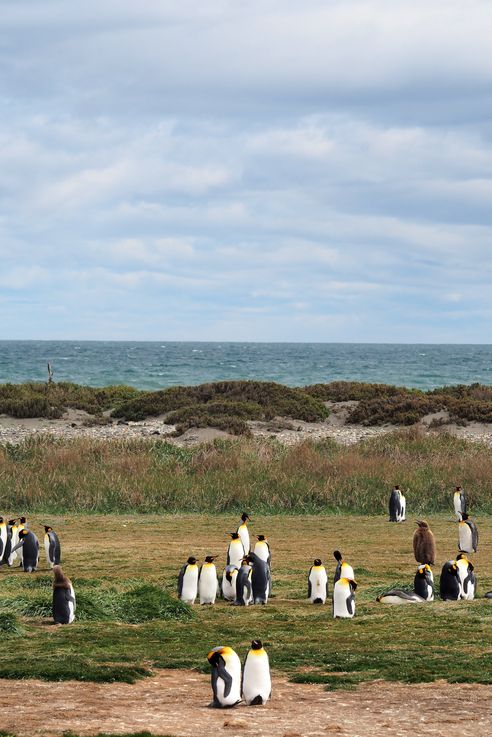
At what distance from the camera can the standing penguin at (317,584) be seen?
15.2 metres

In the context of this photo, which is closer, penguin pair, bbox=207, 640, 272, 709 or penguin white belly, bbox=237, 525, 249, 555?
penguin pair, bbox=207, 640, 272, 709

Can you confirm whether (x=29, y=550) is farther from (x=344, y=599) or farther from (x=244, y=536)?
(x=344, y=599)

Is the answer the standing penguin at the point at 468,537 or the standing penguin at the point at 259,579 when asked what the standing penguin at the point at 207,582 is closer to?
the standing penguin at the point at 259,579

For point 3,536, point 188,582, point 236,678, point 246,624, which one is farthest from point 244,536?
point 236,678

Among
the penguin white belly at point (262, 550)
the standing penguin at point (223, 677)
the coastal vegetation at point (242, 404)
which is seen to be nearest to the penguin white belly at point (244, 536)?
the penguin white belly at point (262, 550)

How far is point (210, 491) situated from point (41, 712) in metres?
17.5

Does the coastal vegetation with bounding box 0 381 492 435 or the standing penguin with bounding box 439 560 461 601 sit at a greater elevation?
the coastal vegetation with bounding box 0 381 492 435

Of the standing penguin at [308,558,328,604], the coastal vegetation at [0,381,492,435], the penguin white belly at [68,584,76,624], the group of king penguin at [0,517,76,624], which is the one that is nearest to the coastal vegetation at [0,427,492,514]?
the group of king penguin at [0,517,76,624]

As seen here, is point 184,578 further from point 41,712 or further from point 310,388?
point 310,388

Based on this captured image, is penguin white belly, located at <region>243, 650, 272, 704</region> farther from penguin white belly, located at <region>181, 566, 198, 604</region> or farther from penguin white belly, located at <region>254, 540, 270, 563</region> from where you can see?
penguin white belly, located at <region>254, 540, 270, 563</region>

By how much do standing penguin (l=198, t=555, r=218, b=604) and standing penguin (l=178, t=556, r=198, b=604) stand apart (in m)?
0.09

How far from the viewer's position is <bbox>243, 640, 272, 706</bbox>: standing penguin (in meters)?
10.1

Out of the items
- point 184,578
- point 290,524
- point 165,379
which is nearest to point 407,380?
point 165,379

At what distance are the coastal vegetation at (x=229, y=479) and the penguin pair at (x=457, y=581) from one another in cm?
1089
